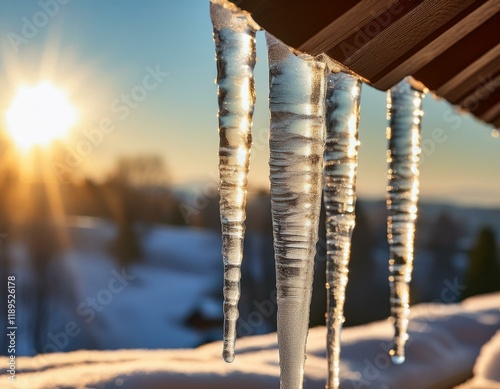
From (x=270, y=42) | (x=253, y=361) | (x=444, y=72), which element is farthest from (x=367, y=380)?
(x=270, y=42)

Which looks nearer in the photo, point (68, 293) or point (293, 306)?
point (293, 306)

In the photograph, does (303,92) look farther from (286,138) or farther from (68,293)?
(68,293)

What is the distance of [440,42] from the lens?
1812 millimetres

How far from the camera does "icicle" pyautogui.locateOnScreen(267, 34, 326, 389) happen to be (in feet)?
4.55

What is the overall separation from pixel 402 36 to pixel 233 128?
0.50 meters

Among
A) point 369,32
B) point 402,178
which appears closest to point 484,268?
point 402,178

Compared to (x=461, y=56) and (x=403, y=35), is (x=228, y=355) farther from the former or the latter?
(x=461, y=56)

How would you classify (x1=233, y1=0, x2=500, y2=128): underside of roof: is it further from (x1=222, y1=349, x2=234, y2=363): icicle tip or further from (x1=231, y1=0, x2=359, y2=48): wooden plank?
(x1=222, y1=349, x2=234, y2=363): icicle tip

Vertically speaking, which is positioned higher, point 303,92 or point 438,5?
point 438,5

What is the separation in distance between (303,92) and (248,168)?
0.82 feet

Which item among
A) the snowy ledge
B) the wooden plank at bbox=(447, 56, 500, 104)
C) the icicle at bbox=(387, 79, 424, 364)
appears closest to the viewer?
the wooden plank at bbox=(447, 56, 500, 104)

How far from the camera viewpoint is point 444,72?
83.6 inches

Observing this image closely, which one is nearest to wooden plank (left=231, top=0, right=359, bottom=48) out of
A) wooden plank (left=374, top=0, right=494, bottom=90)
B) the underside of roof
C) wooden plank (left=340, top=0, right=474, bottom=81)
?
the underside of roof

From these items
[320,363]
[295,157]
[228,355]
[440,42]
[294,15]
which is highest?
[440,42]
